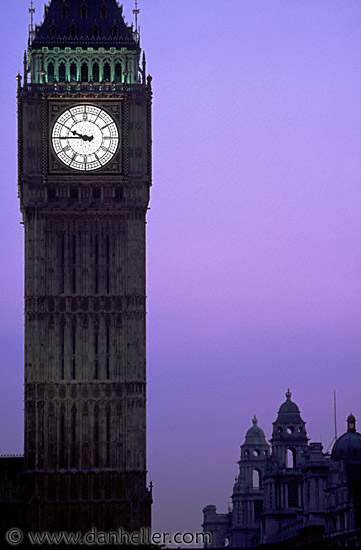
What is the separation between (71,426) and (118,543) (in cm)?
952

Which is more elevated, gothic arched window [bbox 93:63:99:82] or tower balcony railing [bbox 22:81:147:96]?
gothic arched window [bbox 93:63:99:82]

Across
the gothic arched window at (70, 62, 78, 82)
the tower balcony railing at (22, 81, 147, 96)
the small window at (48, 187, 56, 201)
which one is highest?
the gothic arched window at (70, 62, 78, 82)

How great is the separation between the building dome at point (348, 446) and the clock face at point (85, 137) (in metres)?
39.9

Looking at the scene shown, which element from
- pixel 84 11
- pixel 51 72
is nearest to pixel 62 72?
pixel 51 72

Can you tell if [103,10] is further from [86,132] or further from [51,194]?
[51,194]

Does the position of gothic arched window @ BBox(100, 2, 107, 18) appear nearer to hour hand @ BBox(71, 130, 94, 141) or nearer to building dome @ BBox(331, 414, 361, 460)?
hour hand @ BBox(71, 130, 94, 141)

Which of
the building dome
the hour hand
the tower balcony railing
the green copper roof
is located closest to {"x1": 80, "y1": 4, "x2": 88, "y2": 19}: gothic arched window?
the green copper roof

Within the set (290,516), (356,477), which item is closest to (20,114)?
(356,477)

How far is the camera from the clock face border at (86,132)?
143500mm

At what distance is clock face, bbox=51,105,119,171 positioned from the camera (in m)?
144

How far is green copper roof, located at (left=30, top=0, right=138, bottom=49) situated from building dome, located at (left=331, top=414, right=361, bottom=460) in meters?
43.6

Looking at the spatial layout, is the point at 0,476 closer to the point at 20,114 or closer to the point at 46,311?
the point at 46,311

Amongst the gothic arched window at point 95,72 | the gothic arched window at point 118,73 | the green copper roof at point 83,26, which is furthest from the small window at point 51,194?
the green copper roof at point 83,26

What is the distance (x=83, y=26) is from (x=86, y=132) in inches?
350
